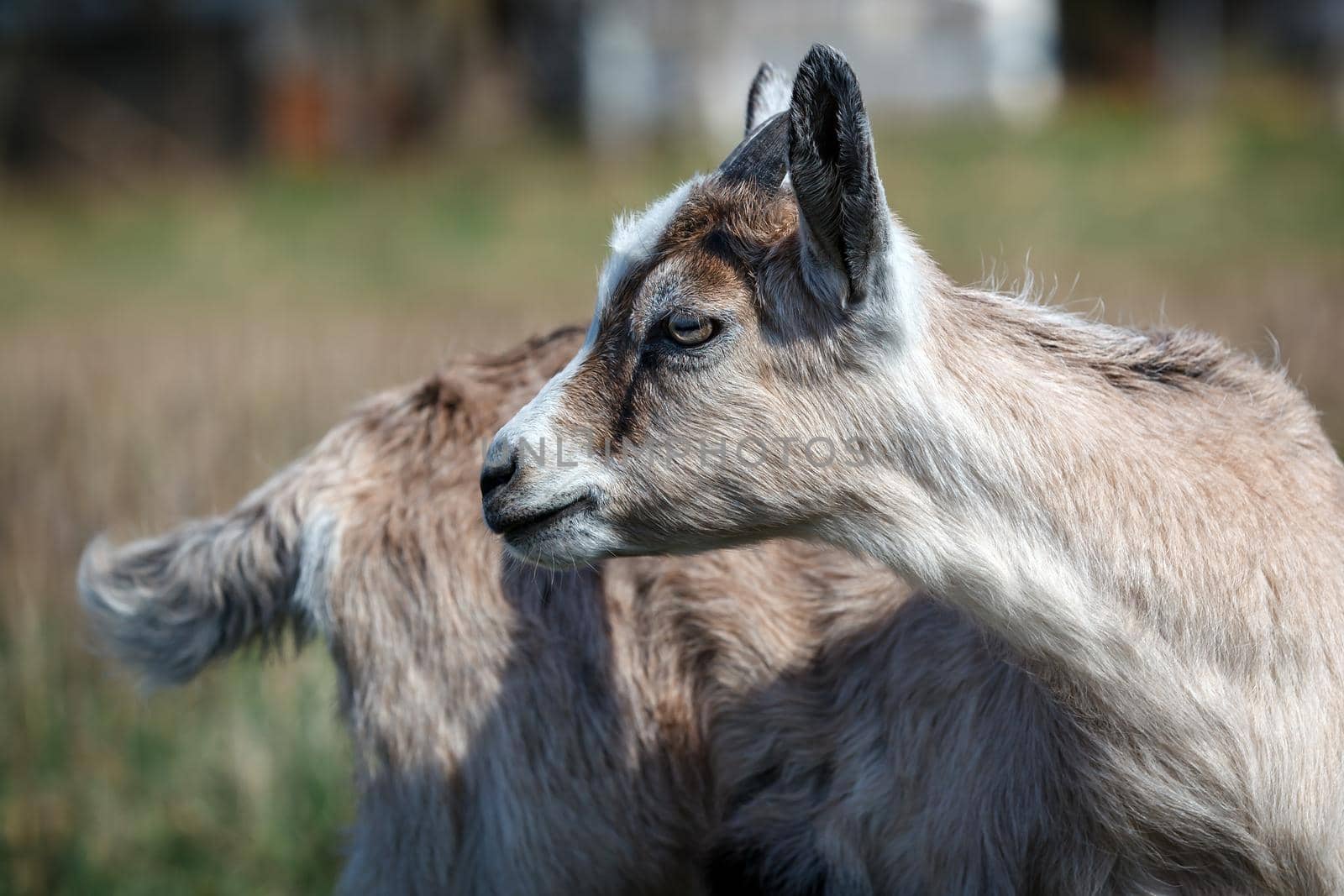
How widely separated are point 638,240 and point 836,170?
564 millimetres

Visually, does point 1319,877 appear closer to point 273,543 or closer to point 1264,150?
point 273,543

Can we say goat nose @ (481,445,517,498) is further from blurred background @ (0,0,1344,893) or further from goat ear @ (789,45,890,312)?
blurred background @ (0,0,1344,893)

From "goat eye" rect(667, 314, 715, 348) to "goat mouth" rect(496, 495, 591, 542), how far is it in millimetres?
406

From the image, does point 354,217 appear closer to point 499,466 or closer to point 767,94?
point 767,94

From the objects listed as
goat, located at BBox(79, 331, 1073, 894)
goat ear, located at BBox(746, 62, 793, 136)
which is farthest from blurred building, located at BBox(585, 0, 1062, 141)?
goat, located at BBox(79, 331, 1073, 894)

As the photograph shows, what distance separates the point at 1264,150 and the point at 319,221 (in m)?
14.4

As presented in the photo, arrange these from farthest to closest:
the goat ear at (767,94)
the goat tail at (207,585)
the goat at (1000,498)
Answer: the goat tail at (207,585), the goat ear at (767,94), the goat at (1000,498)

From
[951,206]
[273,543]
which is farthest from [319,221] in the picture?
[273,543]

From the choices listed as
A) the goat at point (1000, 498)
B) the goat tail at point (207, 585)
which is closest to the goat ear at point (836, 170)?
the goat at point (1000, 498)

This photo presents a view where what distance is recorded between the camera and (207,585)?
3.97 meters

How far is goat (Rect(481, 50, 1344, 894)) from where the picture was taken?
110 inches

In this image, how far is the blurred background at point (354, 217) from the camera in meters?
5.72

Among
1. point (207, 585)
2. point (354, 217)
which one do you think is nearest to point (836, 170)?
point (207, 585)

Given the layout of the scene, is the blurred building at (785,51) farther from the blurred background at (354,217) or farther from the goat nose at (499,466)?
the goat nose at (499,466)
